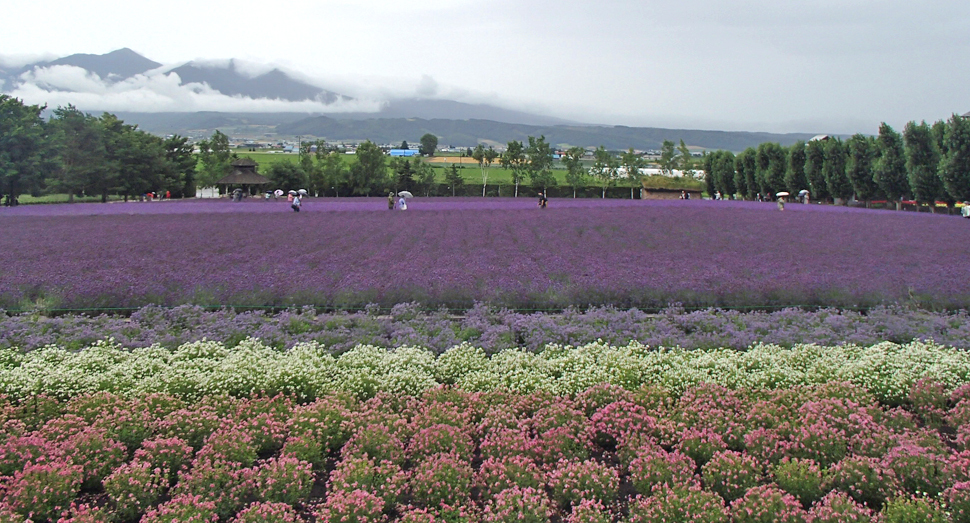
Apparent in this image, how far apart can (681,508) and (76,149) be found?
60469 mm

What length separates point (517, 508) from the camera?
4.62 meters

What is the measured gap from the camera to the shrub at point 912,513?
14.3 feet

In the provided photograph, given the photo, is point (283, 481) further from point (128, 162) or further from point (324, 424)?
point (128, 162)

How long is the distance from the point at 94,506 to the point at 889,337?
402 inches

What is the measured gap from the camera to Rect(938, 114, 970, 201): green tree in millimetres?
42469

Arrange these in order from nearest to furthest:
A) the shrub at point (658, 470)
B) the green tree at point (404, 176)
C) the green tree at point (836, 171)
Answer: the shrub at point (658, 470) → the green tree at point (836, 171) → the green tree at point (404, 176)

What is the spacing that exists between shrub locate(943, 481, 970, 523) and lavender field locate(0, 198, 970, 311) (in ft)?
24.1

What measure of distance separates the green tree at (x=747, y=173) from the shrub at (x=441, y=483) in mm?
72067

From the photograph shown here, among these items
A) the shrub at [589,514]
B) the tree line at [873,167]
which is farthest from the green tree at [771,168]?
the shrub at [589,514]

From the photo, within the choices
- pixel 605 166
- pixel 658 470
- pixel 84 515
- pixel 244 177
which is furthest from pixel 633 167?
pixel 84 515

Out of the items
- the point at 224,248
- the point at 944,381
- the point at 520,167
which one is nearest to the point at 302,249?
the point at 224,248

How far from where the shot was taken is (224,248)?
1792 cm

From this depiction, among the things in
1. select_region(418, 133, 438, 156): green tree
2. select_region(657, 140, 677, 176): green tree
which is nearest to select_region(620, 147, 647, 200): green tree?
select_region(657, 140, 677, 176): green tree

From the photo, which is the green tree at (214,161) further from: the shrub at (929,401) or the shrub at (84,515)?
the shrub at (929,401)
